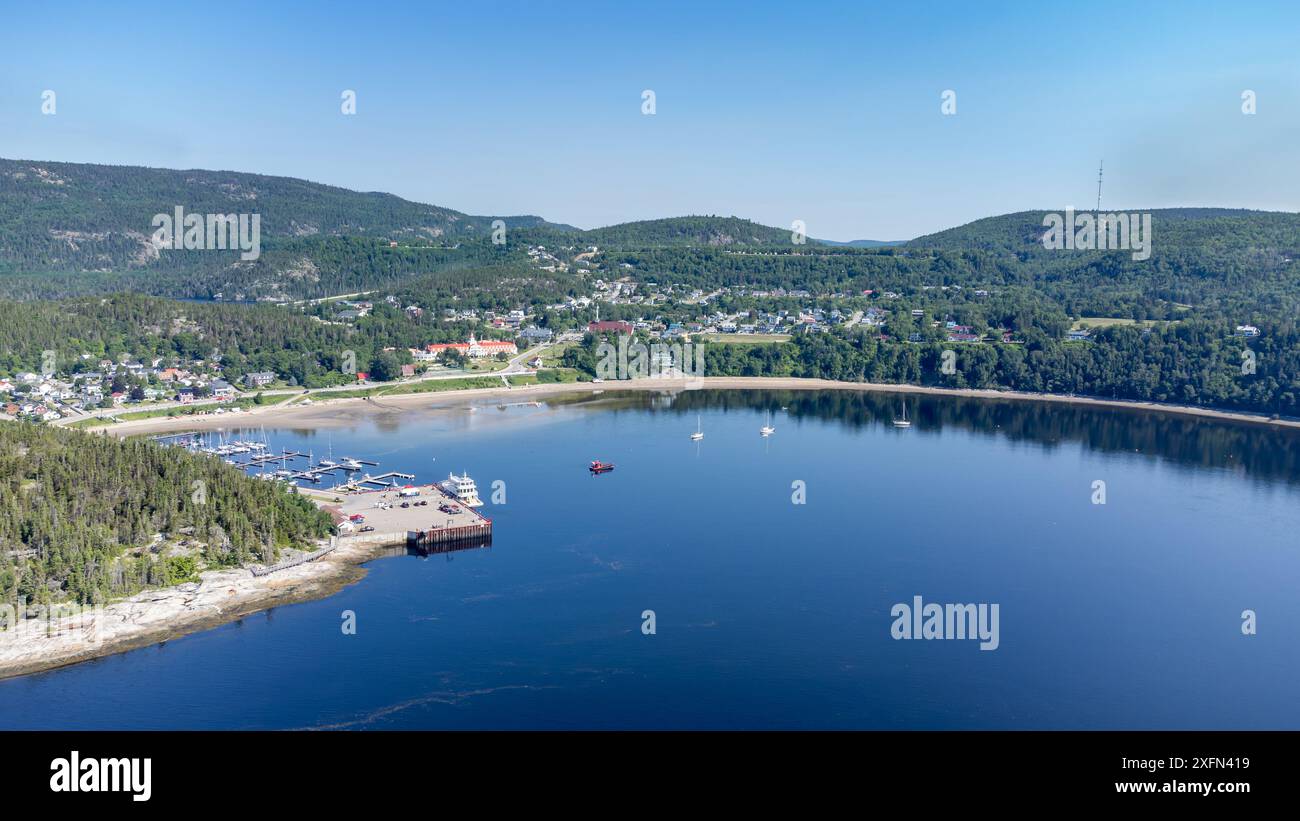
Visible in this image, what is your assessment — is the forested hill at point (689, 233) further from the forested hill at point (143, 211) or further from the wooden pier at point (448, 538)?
the wooden pier at point (448, 538)

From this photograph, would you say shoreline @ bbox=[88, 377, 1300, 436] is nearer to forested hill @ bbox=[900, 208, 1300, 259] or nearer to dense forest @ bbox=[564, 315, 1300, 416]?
dense forest @ bbox=[564, 315, 1300, 416]

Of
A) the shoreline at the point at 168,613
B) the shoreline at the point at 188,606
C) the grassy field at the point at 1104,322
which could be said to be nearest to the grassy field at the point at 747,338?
the grassy field at the point at 1104,322

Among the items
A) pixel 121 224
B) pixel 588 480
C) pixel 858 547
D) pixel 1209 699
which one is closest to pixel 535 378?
pixel 588 480

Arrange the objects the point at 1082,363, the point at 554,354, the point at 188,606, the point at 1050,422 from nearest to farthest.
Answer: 1. the point at 188,606
2. the point at 1050,422
3. the point at 1082,363
4. the point at 554,354

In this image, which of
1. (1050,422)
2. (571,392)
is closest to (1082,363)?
(1050,422)

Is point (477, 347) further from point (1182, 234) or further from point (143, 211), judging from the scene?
point (143, 211)

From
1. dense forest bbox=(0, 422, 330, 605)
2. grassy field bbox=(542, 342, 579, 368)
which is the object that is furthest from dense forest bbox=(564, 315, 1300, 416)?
dense forest bbox=(0, 422, 330, 605)
